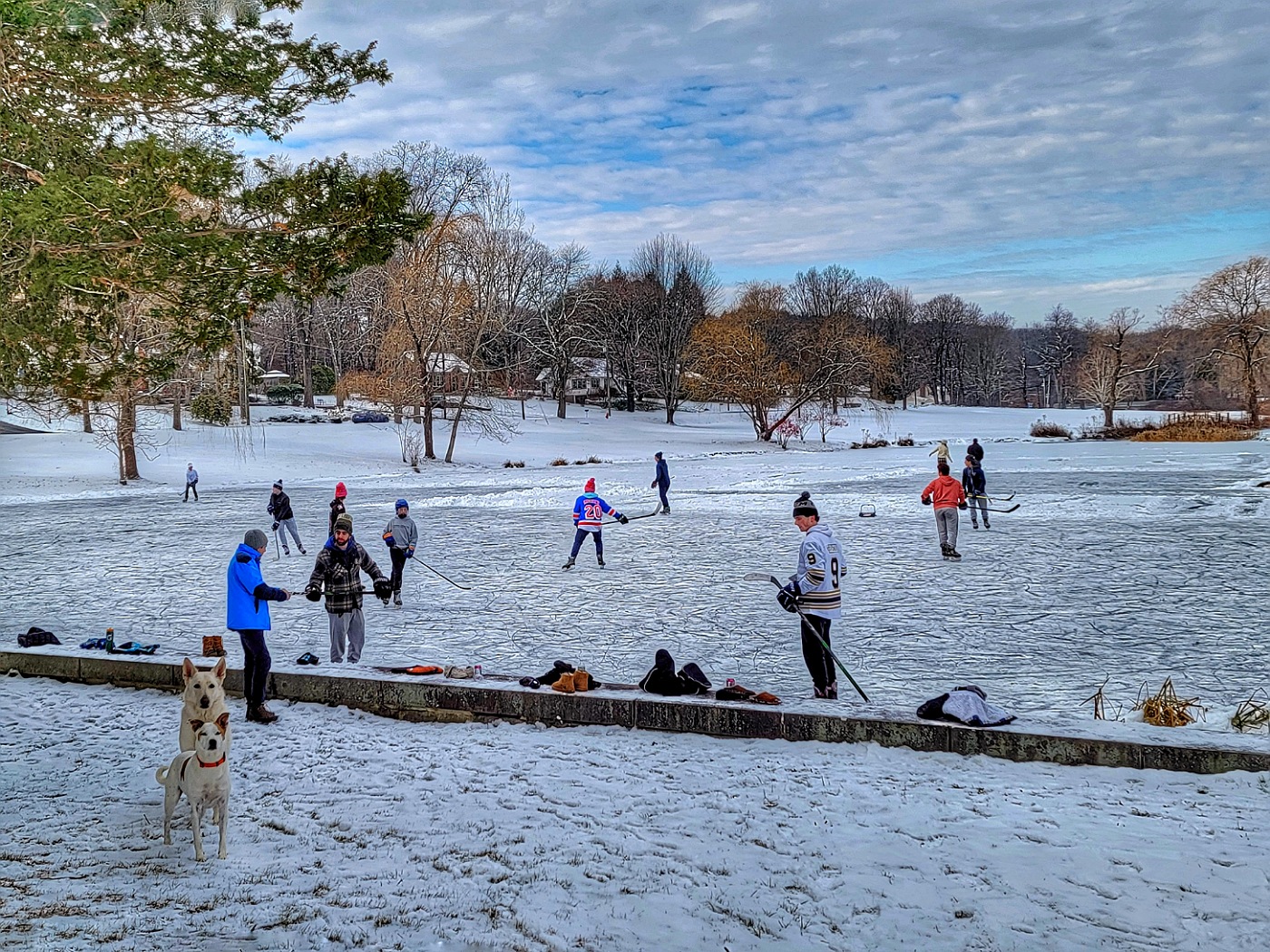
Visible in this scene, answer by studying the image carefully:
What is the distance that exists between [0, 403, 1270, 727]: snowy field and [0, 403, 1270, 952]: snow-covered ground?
9cm

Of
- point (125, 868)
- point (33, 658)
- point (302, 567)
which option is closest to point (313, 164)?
point (125, 868)

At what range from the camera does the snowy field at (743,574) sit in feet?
34.7

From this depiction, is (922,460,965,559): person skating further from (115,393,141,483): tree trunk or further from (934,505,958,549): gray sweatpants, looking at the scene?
(115,393,141,483): tree trunk

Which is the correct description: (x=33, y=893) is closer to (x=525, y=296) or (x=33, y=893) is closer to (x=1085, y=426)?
(x=1085, y=426)

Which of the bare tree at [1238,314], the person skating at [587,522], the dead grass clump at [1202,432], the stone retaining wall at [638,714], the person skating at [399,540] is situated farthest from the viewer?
the bare tree at [1238,314]

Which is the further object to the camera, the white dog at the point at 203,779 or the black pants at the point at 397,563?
the black pants at the point at 397,563

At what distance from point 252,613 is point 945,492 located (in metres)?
12.1

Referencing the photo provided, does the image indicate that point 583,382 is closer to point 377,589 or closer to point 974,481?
point 974,481

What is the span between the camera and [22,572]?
1723 cm

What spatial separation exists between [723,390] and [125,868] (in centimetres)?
5662

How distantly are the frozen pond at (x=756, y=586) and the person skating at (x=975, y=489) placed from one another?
53 cm

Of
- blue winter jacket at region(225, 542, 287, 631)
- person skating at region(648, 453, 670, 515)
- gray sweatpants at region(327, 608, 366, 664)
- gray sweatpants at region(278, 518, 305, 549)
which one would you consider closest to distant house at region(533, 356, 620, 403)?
person skating at region(648, 453, 670, 515)

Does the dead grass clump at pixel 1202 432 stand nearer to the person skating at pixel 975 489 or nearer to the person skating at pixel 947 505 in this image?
the person skating at pixel 975 489

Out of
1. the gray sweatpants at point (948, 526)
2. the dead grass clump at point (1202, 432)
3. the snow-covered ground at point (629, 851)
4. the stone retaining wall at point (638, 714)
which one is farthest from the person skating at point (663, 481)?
the dead grass clump at point (1202, 432)
